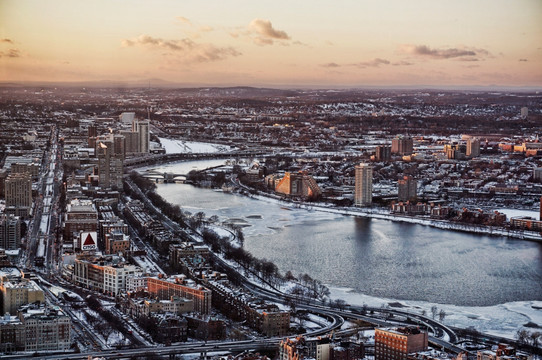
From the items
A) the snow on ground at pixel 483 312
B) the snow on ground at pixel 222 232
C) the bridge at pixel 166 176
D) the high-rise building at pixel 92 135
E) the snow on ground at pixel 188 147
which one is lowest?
the snow on ground at pixel 188 147

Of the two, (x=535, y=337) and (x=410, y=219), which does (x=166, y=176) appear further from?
(x=535, y=337)

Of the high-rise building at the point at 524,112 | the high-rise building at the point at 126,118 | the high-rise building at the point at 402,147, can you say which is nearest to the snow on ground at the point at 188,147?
the high-rise building at the point at 126,118

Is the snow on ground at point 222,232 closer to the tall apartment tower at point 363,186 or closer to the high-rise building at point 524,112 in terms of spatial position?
the tall apartment tower at point 363,186

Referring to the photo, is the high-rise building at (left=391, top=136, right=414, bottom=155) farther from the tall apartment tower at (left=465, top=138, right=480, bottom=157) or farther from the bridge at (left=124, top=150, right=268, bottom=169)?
the bridge at (left=124, top=150, right=268, bottom=169)

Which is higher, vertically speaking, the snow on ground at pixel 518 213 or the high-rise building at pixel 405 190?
the high-rise building at pixel 405 190

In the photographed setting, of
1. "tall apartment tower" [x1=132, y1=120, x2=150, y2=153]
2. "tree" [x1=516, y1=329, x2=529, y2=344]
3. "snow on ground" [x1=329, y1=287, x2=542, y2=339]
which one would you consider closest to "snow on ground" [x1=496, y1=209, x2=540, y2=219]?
"snow on ground" [x1=329, y1=287, x2=542, y2=339]

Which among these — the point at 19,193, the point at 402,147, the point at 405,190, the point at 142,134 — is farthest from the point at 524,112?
the point at 19,193

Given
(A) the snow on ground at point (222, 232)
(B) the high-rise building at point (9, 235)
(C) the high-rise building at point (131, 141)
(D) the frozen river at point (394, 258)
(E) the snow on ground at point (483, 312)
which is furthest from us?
(C) the high-rise building at point (131, 141)
